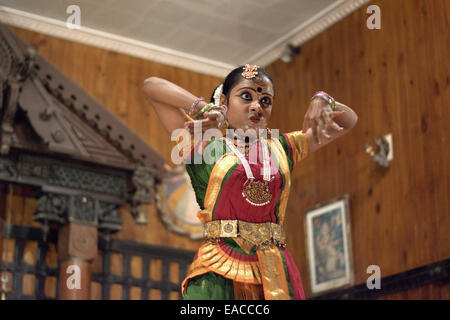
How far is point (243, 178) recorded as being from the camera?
1972mm

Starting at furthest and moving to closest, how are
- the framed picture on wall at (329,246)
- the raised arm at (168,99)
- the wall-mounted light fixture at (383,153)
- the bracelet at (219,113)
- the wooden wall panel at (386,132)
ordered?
the framed picture on wall at (329,246), the wall-mounted light fixture at (383,153), the wooden wall panel at (386,132), the raised arm at (168,99), the bracelet at (219,113)

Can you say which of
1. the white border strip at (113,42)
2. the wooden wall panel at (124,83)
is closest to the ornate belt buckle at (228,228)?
the wooden wall panel at (124,83)

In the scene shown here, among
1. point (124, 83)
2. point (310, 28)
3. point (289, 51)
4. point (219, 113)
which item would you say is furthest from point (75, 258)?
point (219, 113)

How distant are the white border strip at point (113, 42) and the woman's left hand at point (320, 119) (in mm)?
3748

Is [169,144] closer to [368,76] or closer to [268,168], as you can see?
[368,76]

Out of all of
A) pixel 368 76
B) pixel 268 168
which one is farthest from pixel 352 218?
pixel 268 168

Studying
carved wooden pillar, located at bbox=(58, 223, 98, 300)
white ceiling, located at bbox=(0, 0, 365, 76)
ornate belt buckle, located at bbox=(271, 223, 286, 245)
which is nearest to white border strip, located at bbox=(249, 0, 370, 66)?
white ceiling, located at bbox=(0, 0, 365, 76)

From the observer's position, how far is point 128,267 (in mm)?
5016

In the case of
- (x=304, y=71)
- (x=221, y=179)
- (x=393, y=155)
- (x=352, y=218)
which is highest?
(x=304, y=71)

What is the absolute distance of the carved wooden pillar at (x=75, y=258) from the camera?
442 centimetres

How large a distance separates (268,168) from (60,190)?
2.81 meters

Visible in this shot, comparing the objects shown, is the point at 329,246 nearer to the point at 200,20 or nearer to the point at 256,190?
the point at 200,20

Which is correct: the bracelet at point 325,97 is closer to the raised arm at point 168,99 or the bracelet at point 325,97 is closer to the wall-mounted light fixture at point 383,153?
the raised arm at point 168,99
